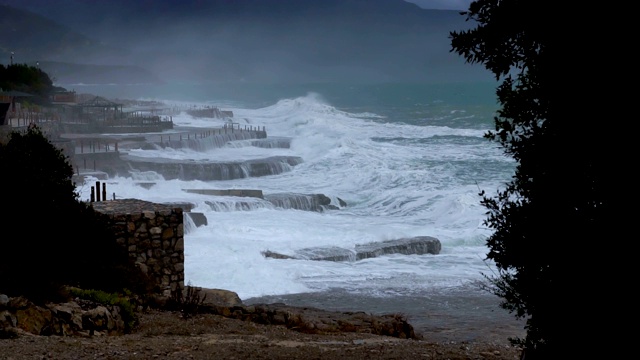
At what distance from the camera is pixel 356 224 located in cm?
2930

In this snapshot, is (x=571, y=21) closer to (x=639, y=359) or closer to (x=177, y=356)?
(x=639, y=359)

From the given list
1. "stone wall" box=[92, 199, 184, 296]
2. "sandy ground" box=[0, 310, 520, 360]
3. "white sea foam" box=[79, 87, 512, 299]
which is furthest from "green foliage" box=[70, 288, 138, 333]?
"white sea foam" box=[79, 87, 512, 299]

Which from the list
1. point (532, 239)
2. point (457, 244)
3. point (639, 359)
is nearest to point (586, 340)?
point (639, 359)

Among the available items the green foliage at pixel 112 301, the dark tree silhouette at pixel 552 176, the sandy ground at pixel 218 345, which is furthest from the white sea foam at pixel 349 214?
the green foliage at pixel 112 301

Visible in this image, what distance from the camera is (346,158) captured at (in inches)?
1973

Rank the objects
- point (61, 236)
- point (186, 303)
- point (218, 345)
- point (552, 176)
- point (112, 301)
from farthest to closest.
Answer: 1. point (61, 236)
2. point (186, 303)
3. point (112, 301)
4. point (218, 345)
5. point (552, 176)

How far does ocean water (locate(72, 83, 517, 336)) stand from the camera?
18547 mm

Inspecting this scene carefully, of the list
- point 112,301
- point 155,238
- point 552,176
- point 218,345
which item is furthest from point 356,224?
point 552,176

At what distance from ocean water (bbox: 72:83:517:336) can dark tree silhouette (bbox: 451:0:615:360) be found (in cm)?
169

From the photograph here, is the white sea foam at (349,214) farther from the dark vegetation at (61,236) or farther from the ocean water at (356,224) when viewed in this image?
the dark vegetation at (61,236)

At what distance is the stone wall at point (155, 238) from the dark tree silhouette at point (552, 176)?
625 cm

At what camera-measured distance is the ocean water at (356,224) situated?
18.5 meters

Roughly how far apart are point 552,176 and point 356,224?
22809mm

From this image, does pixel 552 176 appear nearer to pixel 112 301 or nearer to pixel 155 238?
pixel 112 301
